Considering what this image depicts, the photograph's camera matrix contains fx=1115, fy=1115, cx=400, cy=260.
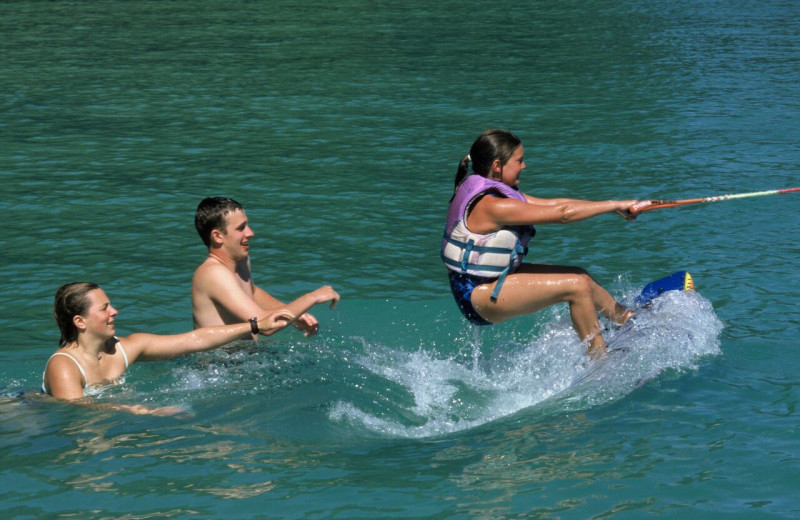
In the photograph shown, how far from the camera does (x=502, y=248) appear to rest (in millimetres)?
7934

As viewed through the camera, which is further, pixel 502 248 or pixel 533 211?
pixel 502 248

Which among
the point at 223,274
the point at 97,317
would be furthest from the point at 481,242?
the point at 97,317

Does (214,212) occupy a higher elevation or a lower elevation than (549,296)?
higher

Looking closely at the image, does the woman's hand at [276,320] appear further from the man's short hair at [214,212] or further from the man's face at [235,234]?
the man's short hair at [214,212]

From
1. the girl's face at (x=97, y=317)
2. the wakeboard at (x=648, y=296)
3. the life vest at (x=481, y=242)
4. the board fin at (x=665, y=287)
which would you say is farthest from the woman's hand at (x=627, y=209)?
the girl's face at (x=97, y=317)

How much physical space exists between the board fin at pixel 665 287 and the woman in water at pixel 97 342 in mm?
2756

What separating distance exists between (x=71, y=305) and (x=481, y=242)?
283cm

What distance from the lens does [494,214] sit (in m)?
7.79

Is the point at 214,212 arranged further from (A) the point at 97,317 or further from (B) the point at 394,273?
(B) the point at 394,273

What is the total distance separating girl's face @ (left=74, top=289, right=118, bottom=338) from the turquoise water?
1.74ft

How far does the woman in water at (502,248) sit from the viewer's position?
7809 mm

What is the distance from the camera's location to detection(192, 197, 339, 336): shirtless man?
25.5 ft

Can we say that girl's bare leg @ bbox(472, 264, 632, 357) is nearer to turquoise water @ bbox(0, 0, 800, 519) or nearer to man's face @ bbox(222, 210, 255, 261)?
turquoise water @ bbox(0, 0, 800, 519)

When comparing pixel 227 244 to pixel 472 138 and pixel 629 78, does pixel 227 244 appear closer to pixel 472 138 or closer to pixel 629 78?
pixel 472 138
